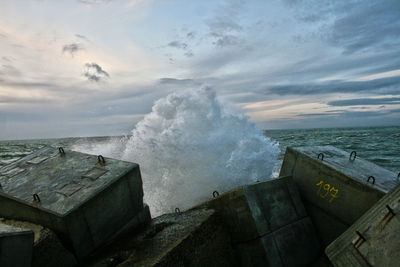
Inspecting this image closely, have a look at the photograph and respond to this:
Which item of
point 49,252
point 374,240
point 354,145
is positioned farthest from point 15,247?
point 354,145

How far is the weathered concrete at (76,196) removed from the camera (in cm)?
206

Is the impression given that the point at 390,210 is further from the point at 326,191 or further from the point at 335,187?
the point at 326,191

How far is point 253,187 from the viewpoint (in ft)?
8.11

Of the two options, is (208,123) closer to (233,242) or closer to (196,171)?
(196,171)

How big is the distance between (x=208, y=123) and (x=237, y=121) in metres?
1.46

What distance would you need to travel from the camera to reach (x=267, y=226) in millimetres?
2348

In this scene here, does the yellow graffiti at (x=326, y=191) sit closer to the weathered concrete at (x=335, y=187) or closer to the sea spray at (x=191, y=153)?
the weathered concrete at (x=335, y=187)

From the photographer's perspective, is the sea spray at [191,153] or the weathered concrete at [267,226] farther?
the sea spray at [191,153]

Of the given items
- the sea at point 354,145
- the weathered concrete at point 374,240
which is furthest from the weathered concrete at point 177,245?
the sea at point 354,145

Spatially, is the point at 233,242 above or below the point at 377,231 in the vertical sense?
below

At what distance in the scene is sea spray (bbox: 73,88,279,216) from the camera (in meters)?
6.16

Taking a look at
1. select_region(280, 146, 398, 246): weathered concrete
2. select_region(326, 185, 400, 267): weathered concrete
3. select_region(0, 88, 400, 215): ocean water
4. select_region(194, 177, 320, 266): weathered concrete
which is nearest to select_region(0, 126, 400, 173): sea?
select_region(0, 88, 400, 215): ocean water

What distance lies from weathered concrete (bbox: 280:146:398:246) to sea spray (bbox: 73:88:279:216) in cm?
336

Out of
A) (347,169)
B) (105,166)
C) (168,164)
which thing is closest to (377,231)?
(347,169)
